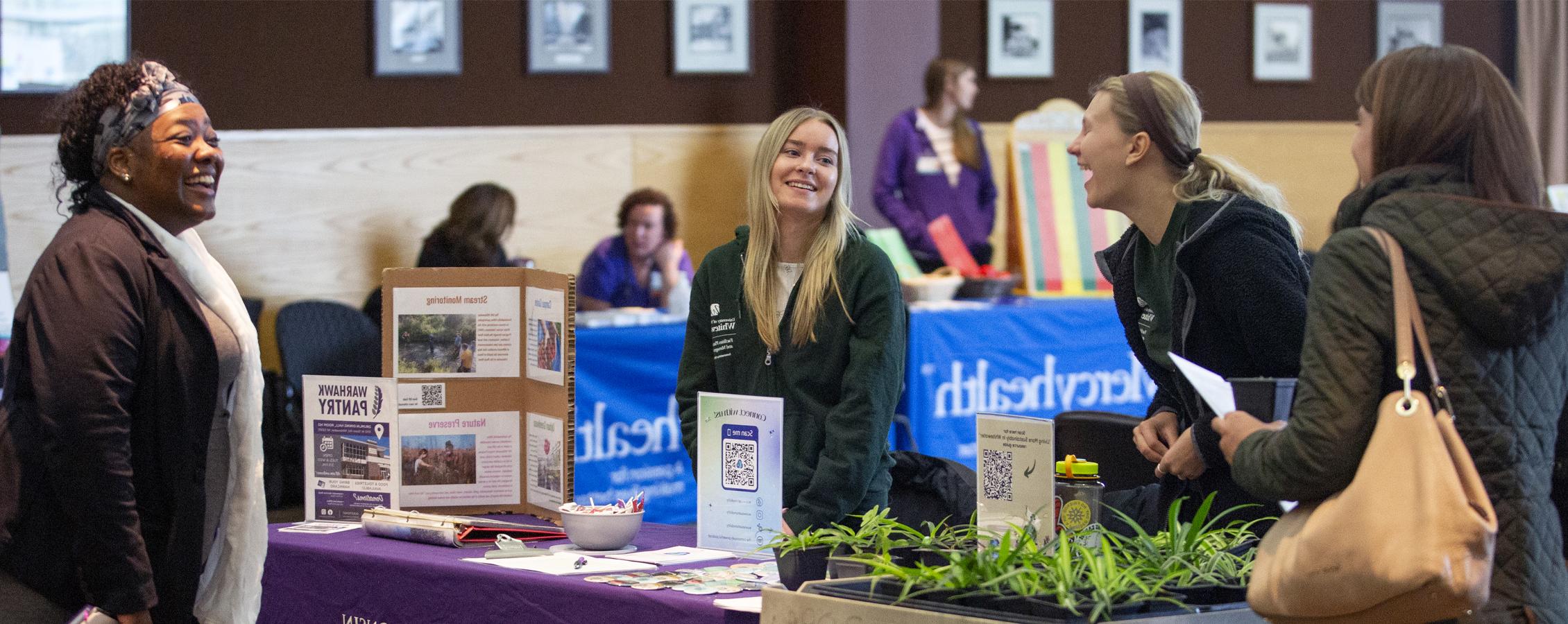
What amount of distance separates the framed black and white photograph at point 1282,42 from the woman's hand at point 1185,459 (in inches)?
311

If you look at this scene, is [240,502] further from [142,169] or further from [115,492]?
[142,169]

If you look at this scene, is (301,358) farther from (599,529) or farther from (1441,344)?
(1441,344)

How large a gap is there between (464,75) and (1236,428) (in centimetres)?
582

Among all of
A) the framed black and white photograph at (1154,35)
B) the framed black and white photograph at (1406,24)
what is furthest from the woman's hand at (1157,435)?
the framed black and white photograph at (1406,24)

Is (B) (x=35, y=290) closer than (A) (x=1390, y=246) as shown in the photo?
No

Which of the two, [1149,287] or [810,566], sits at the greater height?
[1149,287]

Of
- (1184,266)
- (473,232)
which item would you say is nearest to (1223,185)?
(1184,266)

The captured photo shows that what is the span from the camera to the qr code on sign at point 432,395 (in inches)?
122

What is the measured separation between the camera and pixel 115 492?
2180 millimetres

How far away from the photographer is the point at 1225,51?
384 inches

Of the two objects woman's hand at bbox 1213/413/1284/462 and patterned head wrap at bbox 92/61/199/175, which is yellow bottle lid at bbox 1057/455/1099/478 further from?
patterned head wrap at bbox 92/61/199/175

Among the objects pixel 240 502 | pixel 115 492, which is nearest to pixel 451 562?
pixel 240 502

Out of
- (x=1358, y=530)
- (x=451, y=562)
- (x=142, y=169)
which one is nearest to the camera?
(x=1358, y=530)

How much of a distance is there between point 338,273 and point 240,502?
4.52m
